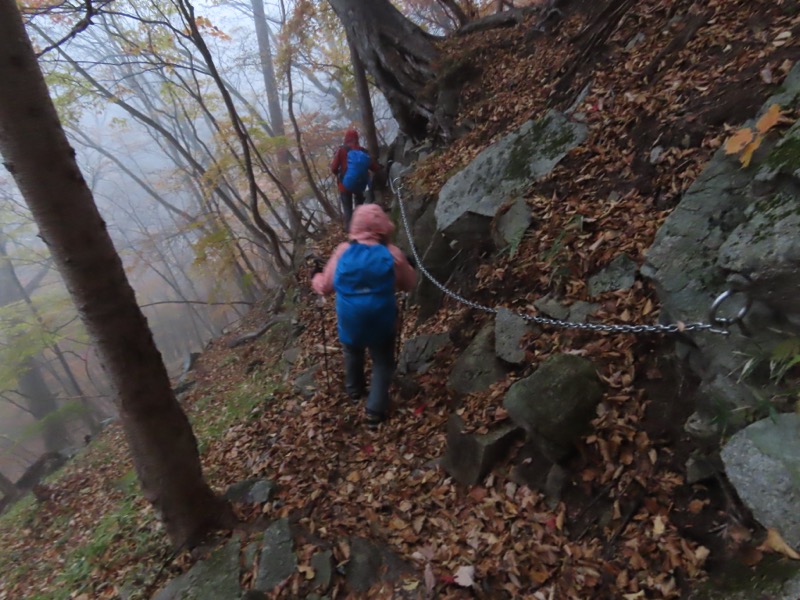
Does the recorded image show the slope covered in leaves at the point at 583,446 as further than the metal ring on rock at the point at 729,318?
Yes

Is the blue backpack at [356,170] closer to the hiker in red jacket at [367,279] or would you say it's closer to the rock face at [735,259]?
the hiker in red jacket at [367,279]

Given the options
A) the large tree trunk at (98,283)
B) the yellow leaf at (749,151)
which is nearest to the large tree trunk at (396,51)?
the yellow leaf at (749,151)

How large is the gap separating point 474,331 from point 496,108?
4.38 metres

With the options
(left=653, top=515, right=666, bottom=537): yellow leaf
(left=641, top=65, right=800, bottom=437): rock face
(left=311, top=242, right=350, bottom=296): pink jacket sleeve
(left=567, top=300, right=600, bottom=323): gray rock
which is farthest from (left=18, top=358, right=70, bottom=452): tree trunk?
(left=641, top=65, right=800, bottom=437): rock face

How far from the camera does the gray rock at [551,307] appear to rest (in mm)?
3644

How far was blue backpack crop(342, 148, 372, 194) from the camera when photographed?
8008 mm

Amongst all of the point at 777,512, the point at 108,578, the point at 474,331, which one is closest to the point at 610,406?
the point at 777,512

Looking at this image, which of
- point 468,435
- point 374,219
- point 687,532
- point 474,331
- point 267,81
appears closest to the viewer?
point 687,532

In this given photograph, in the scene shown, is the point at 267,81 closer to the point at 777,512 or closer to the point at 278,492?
the point at 278,492

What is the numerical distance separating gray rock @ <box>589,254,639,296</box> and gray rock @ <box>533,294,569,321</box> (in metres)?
0.26

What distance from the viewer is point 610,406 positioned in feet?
9.39

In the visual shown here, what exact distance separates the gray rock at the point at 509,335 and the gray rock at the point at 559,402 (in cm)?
68

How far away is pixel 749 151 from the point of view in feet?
8.80

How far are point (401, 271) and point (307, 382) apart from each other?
270 cm
